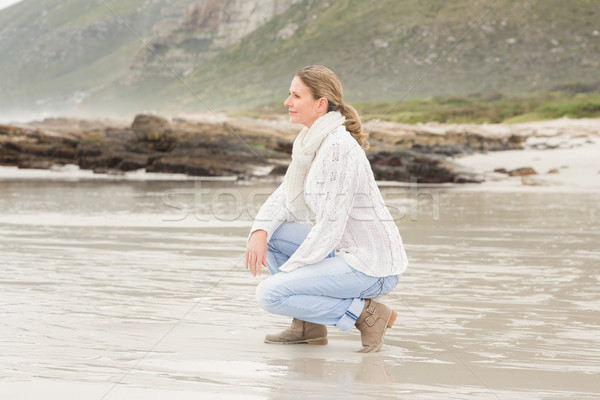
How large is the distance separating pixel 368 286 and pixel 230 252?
11.8ft

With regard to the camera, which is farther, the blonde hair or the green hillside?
the green hillside

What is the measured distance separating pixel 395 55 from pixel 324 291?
48.0 m

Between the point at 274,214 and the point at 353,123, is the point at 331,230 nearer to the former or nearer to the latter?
the point at 274,214

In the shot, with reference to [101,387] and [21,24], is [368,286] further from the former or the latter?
[21,24]

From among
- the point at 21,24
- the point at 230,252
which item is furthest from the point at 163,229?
the point at 21,24

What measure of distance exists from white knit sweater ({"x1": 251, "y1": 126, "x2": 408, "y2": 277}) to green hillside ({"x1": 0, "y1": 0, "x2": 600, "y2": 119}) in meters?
27.7

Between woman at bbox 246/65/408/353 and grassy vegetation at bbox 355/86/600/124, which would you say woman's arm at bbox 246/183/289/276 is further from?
grassy vegetation at bbox 355/86/600/124

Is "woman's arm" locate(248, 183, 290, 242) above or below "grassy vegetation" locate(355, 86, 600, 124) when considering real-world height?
below

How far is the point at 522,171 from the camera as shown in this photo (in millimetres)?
18016

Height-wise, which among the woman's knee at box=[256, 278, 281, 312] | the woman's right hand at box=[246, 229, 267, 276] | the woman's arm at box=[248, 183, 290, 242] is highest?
the woman's arm at box=[248, 183, 290, 242]

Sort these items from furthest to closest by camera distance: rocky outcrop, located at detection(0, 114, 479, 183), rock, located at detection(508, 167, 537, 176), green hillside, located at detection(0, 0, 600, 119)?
green hillside, located at detection(0, 0, 600, 119), rocky outcrop, located at detection(0, 114, 479, 183), rock, located at detection(508, 167, 537, 176)

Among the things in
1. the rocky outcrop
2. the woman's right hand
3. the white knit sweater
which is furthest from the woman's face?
the rocky outcrop

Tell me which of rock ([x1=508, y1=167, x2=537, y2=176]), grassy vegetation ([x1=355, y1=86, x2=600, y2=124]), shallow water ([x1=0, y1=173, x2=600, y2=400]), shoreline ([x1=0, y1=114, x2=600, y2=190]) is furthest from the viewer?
grassy vegetation ([x1=355, y1=86, x2=600, y2=124])

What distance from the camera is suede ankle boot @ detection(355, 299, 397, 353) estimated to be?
3766mm
